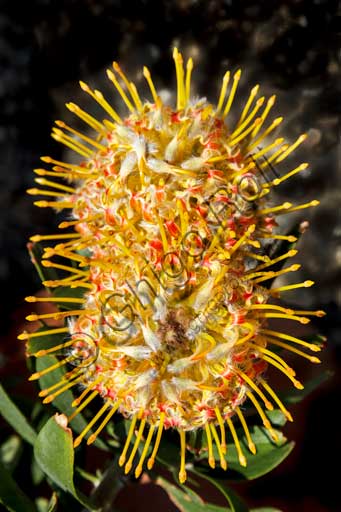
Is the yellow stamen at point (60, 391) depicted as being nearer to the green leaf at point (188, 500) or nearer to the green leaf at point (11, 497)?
the green leaf at point (11, 497)

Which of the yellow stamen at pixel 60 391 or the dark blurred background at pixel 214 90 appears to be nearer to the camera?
the yellow stamen at pixel 60 391

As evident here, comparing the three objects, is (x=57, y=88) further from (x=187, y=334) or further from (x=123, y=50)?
(x=187, y=334)

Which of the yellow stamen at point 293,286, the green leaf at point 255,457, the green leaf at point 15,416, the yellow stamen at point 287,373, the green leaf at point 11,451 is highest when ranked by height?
the green leaf at point 15,416

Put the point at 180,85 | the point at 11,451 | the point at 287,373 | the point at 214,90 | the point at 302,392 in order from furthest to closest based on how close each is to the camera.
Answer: the point at 214,90 → the point at 11,451 → the point at 302,392 → the point at 180,85 → the point at 287,373

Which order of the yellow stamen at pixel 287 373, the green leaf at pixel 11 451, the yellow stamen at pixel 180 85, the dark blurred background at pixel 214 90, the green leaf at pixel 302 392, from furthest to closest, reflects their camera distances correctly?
the dark blurred background at pixel 214 90 → the green leaf at pixel 11 451 → the green leaf at pixel 302 392 → the yellow stamen at pixel 180 85 → the yellow stamen at pixel 287 373

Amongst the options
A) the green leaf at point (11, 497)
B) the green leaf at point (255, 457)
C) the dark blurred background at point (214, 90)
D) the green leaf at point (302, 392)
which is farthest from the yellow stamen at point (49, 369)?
the dark blurred background at point (214, 90)

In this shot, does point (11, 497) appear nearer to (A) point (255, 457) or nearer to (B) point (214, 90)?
(A) point (255, 457)

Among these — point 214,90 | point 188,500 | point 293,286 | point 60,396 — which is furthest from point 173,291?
point 214,90

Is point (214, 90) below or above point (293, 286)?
above
